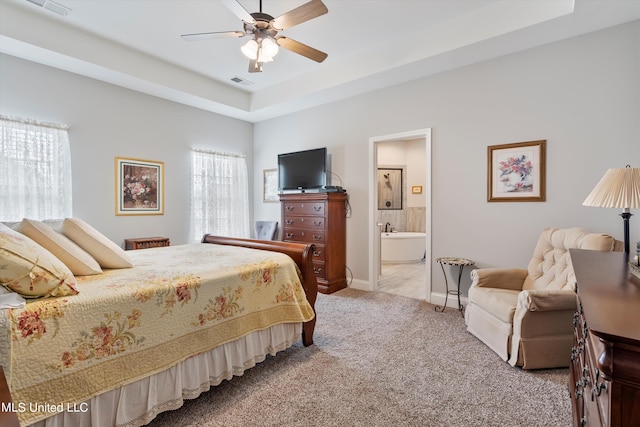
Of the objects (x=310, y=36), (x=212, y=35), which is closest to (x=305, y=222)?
(x=310, y=36)

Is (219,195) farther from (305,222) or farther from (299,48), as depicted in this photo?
(299,48)

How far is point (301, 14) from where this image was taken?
2.24 metres

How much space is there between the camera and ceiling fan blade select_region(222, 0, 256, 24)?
211 cm

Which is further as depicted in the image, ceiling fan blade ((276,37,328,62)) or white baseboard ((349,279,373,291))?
white baseboard ((349,279,373,291))

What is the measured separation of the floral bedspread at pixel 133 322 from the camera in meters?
1.20

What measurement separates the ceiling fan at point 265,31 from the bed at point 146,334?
1736 millimetres

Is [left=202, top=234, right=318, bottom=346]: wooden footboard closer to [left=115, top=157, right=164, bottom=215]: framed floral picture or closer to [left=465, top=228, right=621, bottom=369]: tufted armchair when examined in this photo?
[left=465, top=228, right=621, bottom=369]: tufted armchair

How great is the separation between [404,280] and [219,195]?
11.4ft

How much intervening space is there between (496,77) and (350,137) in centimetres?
195

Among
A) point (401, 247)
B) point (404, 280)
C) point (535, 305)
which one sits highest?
point (535, 305)

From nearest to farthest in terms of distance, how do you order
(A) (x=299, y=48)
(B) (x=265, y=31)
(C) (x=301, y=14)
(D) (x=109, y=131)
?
1. (C) (x=301, y=14)
2. (B) (x=265, y=31)
3. (A) (x=299, y=48)
4. (D) (x=109, y=131)

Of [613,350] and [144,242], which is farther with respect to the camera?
[144,242]

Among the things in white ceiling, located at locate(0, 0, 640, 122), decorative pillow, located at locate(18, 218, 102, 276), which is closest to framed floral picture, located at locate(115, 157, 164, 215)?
white ceiling, located at locate(0, 0, 640, 122)

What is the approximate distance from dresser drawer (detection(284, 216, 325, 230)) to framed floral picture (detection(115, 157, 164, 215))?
6.32ft
